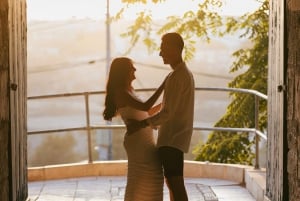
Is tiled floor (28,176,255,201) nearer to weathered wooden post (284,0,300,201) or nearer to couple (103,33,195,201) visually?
weathered wooden post (284,0,300,201)

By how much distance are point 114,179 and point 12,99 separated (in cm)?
Result: 322

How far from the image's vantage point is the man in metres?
4.48

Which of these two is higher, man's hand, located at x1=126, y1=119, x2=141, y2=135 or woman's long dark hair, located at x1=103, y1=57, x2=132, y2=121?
woman's long dark hair, located at x1=103, y1=57, x2=132, y2=121

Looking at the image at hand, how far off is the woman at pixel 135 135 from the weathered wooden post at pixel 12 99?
0.73 m

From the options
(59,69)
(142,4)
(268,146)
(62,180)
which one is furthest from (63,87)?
(268,146)

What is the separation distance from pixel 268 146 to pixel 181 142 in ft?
4.06

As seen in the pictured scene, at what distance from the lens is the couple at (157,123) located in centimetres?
449

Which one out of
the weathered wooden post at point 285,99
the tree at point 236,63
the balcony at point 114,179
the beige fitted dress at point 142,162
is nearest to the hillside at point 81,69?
the tree at point 236,63

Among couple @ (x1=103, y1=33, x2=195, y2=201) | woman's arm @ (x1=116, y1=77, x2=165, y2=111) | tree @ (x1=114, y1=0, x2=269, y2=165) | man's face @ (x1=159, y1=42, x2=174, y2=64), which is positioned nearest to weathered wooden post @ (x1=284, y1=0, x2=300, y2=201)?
couple @ (x1=103, y1=33, x2=195, y2=201)

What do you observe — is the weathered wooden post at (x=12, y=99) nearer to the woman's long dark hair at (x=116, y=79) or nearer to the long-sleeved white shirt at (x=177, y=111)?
the woman's long dark hair at (x=116, y=79)

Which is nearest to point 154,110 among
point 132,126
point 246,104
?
point 132,126

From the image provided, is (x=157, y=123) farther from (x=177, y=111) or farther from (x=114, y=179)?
(x=114, y=179)

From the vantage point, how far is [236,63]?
1348 cm

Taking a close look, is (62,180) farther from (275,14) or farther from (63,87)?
(63,87)
